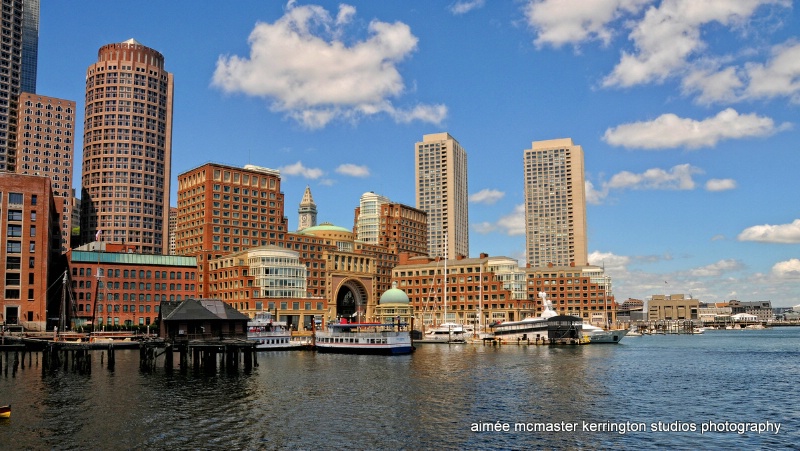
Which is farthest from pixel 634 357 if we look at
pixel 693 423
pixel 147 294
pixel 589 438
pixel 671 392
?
pixel 147 294

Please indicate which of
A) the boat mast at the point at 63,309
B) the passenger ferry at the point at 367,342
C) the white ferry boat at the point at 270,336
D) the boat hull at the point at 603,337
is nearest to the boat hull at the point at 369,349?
the passenger ferry at the point at 367,342

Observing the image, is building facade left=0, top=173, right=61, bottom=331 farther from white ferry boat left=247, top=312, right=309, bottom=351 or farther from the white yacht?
the white yacht

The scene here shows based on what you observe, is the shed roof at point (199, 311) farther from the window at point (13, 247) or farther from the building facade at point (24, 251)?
the window at point (13, 247)

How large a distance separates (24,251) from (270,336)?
62336 millimetres

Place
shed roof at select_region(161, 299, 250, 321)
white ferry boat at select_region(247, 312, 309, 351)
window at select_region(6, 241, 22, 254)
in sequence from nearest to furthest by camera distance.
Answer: shed roof at select_region(161, 299, 250, 321) → white ferry boat at select_region(247, 312, 309, 351) → window at select_region(6, 241, 22, 254)

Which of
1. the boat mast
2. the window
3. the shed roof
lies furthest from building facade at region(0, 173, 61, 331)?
the shed roof

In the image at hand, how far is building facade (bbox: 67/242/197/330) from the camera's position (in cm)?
18700

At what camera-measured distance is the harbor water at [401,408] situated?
52156 mm

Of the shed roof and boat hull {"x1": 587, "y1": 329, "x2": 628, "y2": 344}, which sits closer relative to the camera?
the shed roof

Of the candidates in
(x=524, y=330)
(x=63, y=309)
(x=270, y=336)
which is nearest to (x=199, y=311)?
(x=270, y=336)

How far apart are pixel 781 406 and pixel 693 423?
16861 mm

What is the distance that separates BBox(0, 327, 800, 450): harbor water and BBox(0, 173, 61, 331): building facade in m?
60.3

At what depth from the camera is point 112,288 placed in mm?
191375

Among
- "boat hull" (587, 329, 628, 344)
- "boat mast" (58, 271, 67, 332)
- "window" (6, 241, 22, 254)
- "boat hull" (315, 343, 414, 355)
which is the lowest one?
"boat hull" (587, 329, 628, 344)
